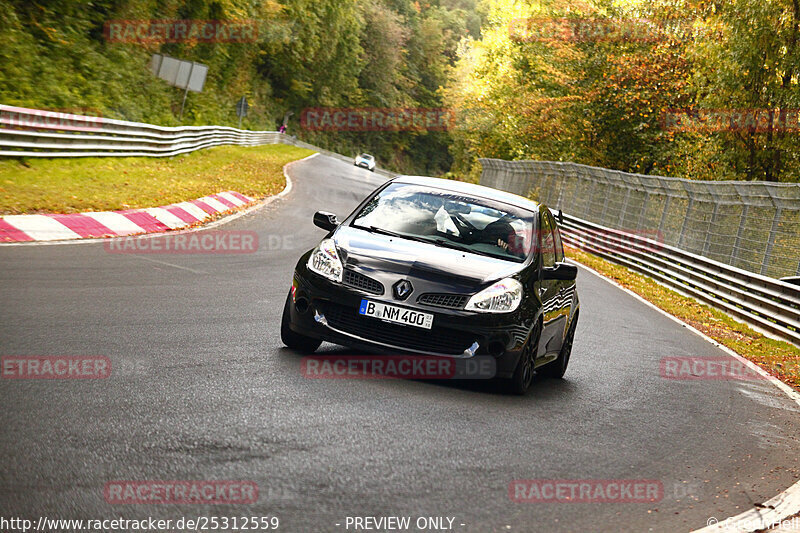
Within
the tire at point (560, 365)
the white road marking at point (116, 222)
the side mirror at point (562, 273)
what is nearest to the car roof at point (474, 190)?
the side mirror at point (562, 273)

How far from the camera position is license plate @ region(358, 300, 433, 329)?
7434 millimetres

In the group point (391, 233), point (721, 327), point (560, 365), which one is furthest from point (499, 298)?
point (721, 327)

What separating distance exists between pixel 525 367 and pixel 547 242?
1551 millimetres

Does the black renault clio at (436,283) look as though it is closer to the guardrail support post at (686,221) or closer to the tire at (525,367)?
the tire at (525,367)

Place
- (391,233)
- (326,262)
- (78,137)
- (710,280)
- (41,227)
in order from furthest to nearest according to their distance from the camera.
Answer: (78,137), (710,280), (41,227), (391,233), (326,262)

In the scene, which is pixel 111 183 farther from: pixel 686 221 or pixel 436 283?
pixel 436 283

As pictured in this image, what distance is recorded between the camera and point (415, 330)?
745 centimetres

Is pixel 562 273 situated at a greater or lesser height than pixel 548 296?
greater

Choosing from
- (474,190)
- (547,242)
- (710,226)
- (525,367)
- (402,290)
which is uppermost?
(474,190)

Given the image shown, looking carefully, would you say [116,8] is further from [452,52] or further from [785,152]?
[452,52]

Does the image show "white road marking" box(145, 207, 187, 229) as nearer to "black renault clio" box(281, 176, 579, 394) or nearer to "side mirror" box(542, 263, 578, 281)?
"black renault clio" box(281, 176, 579, 394)

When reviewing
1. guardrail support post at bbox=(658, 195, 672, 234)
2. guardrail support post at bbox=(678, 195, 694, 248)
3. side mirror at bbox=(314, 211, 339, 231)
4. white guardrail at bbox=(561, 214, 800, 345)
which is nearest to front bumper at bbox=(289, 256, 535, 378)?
side mirror at bbox=(314, 211, 339, 231)

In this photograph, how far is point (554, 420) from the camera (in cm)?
739

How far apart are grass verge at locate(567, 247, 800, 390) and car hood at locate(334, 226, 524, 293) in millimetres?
5517
